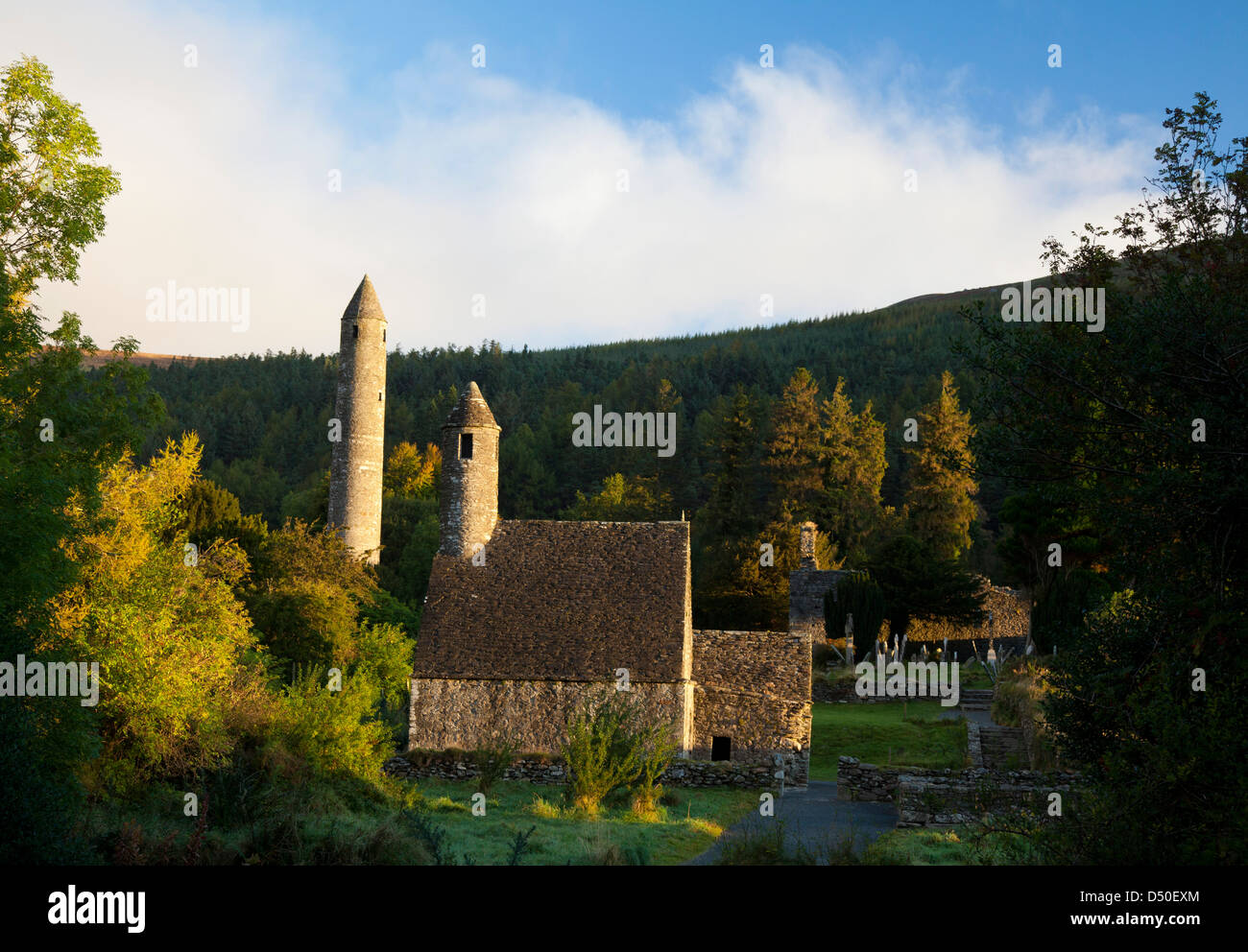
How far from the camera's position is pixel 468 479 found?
31.9 meters

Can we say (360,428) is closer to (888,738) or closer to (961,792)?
(888,738)

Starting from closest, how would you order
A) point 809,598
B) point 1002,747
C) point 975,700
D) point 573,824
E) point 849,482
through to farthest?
point 573,824 < point 1002,747 < point 975,700 < point 809,598 < point 849,482

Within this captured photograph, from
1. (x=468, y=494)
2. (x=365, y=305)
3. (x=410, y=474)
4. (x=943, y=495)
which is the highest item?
(x=365, y=305)

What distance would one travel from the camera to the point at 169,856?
13469mm

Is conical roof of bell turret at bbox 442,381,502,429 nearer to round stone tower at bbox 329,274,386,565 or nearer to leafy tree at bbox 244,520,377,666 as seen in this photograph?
leafy tree at bbox 244,520,377,666

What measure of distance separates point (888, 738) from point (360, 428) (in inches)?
1132

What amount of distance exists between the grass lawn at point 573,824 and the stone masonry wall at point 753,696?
3.23 metres

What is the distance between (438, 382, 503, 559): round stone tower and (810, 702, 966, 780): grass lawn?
12.2 m

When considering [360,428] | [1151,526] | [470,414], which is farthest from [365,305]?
[1151,526]

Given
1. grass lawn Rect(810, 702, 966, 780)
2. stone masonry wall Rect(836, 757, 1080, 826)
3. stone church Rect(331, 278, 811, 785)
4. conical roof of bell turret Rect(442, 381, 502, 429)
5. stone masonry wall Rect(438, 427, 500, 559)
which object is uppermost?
conical roof of bell turret Rect(442, 381, 502, 429)

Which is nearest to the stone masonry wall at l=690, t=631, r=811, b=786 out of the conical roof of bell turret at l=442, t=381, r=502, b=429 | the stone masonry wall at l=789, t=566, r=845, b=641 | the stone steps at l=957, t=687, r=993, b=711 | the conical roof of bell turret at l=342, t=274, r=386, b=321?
the stone steps at l=957, t=687, r=993, b=711

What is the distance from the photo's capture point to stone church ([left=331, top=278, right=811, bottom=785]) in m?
27.4
